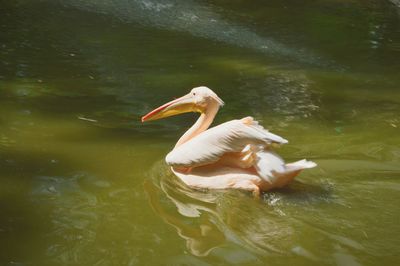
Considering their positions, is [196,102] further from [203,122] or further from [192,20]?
[192,20]

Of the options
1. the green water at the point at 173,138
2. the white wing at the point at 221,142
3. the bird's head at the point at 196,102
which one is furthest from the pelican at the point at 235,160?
the bird's head at the point at 196,102

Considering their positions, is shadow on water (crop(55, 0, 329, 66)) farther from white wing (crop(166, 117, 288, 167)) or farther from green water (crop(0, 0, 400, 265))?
white wing (crop(166, 117, 288, 167))

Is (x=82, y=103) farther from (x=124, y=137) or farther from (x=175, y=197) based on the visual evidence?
(x=175, y=197)

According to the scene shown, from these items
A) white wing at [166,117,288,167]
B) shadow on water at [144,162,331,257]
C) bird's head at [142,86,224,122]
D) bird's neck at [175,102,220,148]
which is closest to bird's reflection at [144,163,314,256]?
shadow on water at [144,162,331,257]

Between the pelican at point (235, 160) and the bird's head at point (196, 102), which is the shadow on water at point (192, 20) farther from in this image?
the pelican at point (235, 160)

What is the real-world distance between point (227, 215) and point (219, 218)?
2.2 inches

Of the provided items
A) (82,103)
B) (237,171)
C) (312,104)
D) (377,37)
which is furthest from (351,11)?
(237,171)

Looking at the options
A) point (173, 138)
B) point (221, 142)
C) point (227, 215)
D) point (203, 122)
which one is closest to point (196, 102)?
point (203, 122)

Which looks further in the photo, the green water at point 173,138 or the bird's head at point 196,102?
the bird's head at point 196,102

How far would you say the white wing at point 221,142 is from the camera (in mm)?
3492

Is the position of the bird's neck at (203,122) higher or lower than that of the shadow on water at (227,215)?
higher

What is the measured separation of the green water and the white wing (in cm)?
18

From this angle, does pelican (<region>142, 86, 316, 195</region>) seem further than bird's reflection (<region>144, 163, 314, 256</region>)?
Yes

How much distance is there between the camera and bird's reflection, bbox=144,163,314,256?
3027 mm
